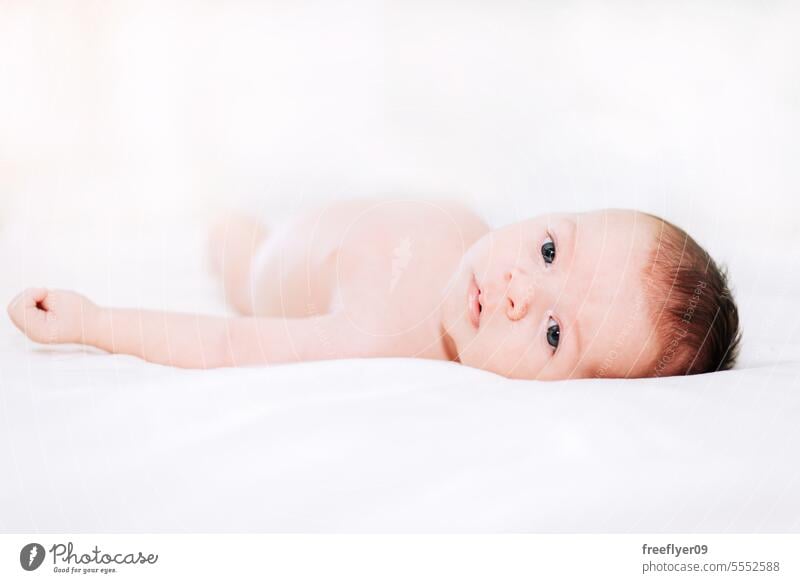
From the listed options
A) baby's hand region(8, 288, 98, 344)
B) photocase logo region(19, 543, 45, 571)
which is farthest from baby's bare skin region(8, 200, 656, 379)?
photocase logo region(19, 543, 45, 571)

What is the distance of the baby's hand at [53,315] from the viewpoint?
2.08ft

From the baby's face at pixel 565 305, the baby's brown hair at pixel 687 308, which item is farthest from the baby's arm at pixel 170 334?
the baby's brown hair at pixel 687 308

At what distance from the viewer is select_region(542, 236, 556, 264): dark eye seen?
0.67 m

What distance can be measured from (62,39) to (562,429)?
1.69ft

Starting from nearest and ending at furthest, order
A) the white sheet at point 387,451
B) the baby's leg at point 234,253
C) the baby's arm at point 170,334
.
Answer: the white sheet at point 387,451
the baby's arm at point 170,334
the baby's leg at point 234,253

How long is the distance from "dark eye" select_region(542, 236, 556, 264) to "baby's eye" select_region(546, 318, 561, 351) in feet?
0.18

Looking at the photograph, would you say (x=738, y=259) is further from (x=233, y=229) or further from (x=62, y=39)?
(x=62, y=39)

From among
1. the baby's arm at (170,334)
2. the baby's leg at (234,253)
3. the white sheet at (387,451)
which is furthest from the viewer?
the baby's leg at (234,253)

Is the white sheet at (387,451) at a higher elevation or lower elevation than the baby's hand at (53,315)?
lower

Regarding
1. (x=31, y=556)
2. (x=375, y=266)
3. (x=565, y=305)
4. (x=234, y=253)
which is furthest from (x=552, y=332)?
(x=31, y=556)

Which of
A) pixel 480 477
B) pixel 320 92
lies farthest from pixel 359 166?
pixel 480 477

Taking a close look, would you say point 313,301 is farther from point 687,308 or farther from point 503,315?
point 687,308

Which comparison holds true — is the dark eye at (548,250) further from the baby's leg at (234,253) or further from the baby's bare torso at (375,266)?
the baby's leg at (234,253)

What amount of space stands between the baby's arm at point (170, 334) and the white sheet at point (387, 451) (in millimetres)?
42
